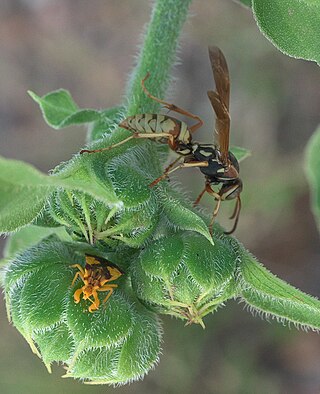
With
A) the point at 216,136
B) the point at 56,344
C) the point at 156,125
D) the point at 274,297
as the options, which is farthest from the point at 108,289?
the point at 216,136

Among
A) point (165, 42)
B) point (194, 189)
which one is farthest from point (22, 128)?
point (165, 42)

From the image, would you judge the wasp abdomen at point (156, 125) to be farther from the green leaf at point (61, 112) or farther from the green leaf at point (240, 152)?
the green leaf at point (240, 152)

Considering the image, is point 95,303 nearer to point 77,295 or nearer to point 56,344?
point 77,295

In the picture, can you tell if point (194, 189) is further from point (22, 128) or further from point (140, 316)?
point (140, 316)

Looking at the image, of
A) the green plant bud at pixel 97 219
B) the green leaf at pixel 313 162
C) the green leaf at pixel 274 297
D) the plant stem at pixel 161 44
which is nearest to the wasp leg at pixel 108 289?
the green plant bud at pixel 97 219

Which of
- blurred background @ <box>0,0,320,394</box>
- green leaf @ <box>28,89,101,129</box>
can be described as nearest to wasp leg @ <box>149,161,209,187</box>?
green leaf @ <box>28,89,101,129</box>

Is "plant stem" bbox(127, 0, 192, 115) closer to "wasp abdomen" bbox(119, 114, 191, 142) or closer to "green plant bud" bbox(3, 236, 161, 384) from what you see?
"wasp abdomen" bbox(119, 114, 191, 142)
